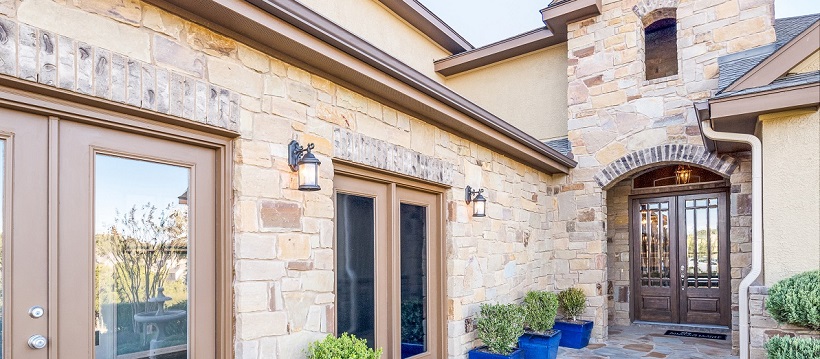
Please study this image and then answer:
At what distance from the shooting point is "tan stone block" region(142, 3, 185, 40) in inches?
98.8

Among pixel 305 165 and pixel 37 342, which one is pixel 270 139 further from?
pixel 37 342

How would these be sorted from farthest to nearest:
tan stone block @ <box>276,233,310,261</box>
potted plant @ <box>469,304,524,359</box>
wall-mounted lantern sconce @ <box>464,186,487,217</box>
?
wall-mounted lantern sconce @ <box>464,186,487,217</box>, potted plant @ <box>469,304,524,359</box>, tan stone block @ <box>276,233,310,261</box>

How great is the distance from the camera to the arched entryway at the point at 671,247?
8164 millimetres

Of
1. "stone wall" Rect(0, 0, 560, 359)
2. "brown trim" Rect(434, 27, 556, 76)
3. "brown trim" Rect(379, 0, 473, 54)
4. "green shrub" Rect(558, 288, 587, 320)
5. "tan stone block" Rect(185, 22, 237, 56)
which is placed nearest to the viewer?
"stone wall" Rect(0, 0, 560, 359)

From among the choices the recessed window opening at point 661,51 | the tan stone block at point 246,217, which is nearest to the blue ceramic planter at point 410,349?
the tan stone block at point 246,217

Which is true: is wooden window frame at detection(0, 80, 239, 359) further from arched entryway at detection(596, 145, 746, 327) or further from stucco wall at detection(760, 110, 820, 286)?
arched entryway at detection(596, 145, 746, 327)

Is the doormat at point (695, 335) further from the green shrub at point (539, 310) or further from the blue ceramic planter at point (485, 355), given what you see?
the blue ceramic planter at point (485, 355)

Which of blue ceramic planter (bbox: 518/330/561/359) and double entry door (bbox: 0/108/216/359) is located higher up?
double entry door (bbox: 0/108/216/359)

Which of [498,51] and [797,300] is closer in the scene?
[797,300]

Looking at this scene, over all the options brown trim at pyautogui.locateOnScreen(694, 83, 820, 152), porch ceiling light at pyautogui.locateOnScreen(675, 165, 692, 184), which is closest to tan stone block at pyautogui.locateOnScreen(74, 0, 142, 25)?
brown trim at pyautogui.locateOnScreen(694, 83, 820, 152)

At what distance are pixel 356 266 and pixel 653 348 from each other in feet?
15.8

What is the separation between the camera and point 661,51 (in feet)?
28.0

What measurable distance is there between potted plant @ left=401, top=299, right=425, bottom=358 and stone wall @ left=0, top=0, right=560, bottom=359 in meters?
1.16

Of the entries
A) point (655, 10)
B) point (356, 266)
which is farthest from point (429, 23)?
point (356, 266)
